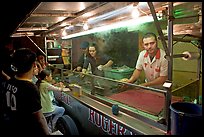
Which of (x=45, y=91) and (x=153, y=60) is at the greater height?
(x=153, y=60)

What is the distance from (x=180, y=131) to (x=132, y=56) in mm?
4184

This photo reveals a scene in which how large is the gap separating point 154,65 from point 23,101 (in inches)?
82.3

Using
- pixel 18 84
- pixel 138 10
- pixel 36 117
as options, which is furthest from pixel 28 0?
pixel 138 10

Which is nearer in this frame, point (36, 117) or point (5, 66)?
point (36, 117)

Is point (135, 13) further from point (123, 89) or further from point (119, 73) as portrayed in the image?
point (119, 73)

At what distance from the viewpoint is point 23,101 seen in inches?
75.6

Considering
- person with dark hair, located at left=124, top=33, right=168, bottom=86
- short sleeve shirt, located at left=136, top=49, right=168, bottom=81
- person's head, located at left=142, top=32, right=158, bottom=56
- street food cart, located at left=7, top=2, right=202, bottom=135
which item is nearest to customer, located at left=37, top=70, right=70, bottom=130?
street food cart, located at left=7, top=2, right=202, bottom=135

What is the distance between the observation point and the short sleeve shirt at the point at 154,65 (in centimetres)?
298

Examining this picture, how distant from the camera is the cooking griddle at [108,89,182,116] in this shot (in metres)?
2.10

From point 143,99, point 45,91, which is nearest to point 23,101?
point 45,91

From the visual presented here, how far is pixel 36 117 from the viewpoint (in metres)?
1.97

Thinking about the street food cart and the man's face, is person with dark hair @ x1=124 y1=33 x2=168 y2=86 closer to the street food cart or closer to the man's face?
the man's face

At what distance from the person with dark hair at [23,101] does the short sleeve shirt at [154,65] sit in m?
1.89

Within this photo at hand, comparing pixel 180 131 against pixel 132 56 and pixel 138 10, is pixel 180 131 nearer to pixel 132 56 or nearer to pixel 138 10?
pixel 138 10
